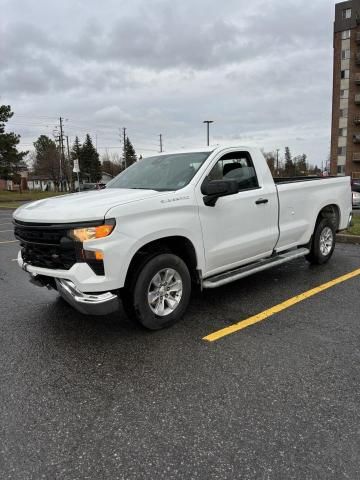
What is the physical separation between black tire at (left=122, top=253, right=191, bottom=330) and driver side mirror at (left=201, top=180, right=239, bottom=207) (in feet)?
2.43

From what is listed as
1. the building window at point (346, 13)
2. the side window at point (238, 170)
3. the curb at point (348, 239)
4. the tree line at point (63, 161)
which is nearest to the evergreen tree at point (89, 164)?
the tree line at point (63, 161)

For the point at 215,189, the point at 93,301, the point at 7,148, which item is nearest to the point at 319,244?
the point at 215,189

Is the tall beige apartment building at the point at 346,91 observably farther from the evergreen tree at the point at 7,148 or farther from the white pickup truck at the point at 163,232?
the white pickup truck at the point at 163,232

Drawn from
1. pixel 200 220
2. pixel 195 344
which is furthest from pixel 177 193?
pixel 195 344

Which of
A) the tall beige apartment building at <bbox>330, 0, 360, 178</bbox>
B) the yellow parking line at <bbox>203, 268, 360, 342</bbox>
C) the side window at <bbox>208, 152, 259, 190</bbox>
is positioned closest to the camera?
the yellow parking line at <bbox>203, 268, 360, 342</bbox>

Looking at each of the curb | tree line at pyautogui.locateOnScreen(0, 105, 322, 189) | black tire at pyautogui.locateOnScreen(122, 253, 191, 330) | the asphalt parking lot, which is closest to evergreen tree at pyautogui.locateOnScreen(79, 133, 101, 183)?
tree line at pyautogui.locateOnScreen(0, 105, 322, 189)

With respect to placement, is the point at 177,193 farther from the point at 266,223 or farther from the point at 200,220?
the point at 266,223

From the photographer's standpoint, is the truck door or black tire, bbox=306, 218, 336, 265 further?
black tire, bbox=306, 218, 336, 265

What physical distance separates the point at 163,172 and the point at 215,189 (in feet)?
3.12

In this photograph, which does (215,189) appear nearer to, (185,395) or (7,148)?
(185,395)

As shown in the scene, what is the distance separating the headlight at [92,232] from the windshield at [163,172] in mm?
1107

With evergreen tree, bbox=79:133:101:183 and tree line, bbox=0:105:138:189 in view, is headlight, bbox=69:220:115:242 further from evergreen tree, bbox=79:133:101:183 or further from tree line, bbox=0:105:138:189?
evergreen tree, bbox=79:133:101:183

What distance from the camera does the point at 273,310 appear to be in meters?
4.73

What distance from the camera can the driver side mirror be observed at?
4328 millimetres
